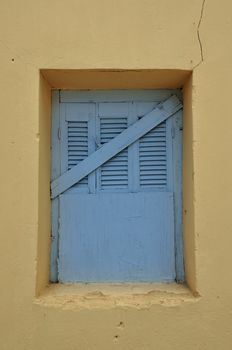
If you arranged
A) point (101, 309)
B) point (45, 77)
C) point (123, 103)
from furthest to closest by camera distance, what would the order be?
point (123, 103) → point (45, 77) → point (101, 309)

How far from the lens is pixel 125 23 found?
7.56 ft

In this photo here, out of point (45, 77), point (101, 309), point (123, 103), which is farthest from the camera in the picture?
point (123, 103)

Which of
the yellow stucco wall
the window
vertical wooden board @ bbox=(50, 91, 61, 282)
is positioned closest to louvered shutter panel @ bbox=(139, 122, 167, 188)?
the window

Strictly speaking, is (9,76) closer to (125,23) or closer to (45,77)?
(45,77)

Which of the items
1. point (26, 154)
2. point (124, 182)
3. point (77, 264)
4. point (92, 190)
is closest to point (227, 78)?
point (124, 182)

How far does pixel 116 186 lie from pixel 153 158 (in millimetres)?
277

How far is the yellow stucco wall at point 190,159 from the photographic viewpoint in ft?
7.29

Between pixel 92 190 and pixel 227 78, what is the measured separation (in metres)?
0.99

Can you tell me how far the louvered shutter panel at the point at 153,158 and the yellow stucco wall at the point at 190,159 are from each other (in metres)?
0.25

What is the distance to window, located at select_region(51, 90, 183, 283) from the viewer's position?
248 cm

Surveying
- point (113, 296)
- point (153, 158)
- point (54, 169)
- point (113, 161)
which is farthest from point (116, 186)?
point (113, 296)

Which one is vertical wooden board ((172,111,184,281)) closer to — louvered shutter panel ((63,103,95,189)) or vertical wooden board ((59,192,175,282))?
vertical wooden board ((59,192,175,282))

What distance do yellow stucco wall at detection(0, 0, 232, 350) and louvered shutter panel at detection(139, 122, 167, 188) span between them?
249mm

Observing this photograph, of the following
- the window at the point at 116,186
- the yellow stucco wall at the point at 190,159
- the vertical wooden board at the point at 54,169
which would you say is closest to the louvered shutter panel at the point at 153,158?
the window at the point at 116,186
